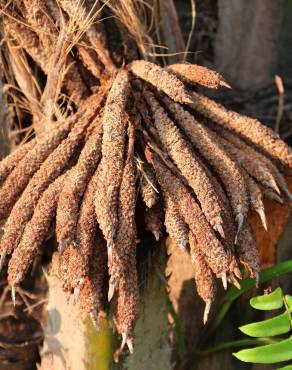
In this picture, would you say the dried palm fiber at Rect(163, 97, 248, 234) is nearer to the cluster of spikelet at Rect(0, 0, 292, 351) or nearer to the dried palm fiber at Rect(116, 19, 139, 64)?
the cluster of spikelet at Rect(0, 0, 292, 351)

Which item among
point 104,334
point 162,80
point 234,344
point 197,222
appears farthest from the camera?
point 234,344

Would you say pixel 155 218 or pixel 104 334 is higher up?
pixel 155 218

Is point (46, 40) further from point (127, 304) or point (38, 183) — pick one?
point (127, 304)

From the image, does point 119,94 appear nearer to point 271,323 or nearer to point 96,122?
point 96,122

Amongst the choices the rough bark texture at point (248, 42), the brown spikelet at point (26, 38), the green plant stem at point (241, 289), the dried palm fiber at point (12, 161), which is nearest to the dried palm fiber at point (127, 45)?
the brown spikelet at point (26, 38)

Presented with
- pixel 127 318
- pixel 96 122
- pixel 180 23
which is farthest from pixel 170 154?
pixel 180 23

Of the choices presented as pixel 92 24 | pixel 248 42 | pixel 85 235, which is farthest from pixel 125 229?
pixel 248 42
